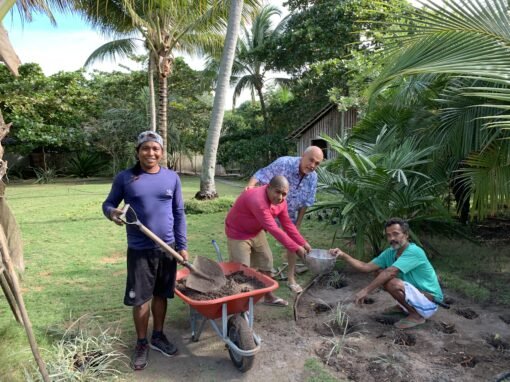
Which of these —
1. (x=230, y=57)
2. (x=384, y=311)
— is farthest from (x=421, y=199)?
(x=230, y=57)

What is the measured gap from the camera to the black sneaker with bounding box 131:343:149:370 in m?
2.96

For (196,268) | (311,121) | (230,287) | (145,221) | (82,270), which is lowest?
(82,270)

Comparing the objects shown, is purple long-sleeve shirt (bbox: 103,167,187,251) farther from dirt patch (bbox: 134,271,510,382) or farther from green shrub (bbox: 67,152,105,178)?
green shrub (bbox: 67,152,105,178)

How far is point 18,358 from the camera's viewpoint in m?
2.80

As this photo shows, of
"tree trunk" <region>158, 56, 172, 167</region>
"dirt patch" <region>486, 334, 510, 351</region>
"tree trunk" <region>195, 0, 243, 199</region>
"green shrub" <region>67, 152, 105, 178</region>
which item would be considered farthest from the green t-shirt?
"green shrub" <region>67, 152, 105, 178</region>

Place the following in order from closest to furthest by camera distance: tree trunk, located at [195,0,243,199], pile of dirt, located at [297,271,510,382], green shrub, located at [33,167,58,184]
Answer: pile of dirt, located at [297,271,510,382] < tree trunk, located at [195,0,243,199] < green shrub, located at [33,167,58,184]

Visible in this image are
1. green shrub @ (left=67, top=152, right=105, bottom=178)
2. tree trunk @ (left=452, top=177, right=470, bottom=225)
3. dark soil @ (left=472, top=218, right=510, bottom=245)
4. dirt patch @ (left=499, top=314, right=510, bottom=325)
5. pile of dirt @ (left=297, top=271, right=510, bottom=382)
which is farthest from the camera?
green shrub @ (left=67, top=152, right=105, bottom=178)

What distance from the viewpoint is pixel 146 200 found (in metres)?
2.96

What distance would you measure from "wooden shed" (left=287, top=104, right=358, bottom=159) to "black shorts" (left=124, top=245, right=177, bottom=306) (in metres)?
12.1

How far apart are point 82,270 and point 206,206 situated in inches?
173

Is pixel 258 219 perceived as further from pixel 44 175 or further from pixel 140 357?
pixel 44 175

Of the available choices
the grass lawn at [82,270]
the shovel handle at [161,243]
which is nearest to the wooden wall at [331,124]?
the grass lawn at [82,270]

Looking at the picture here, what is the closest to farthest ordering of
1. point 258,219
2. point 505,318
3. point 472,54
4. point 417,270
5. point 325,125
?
point 472,54
point 417,270
point 258,219
point 505,318
point 325,125

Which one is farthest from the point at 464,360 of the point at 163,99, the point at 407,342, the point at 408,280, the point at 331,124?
the point at 331,124
